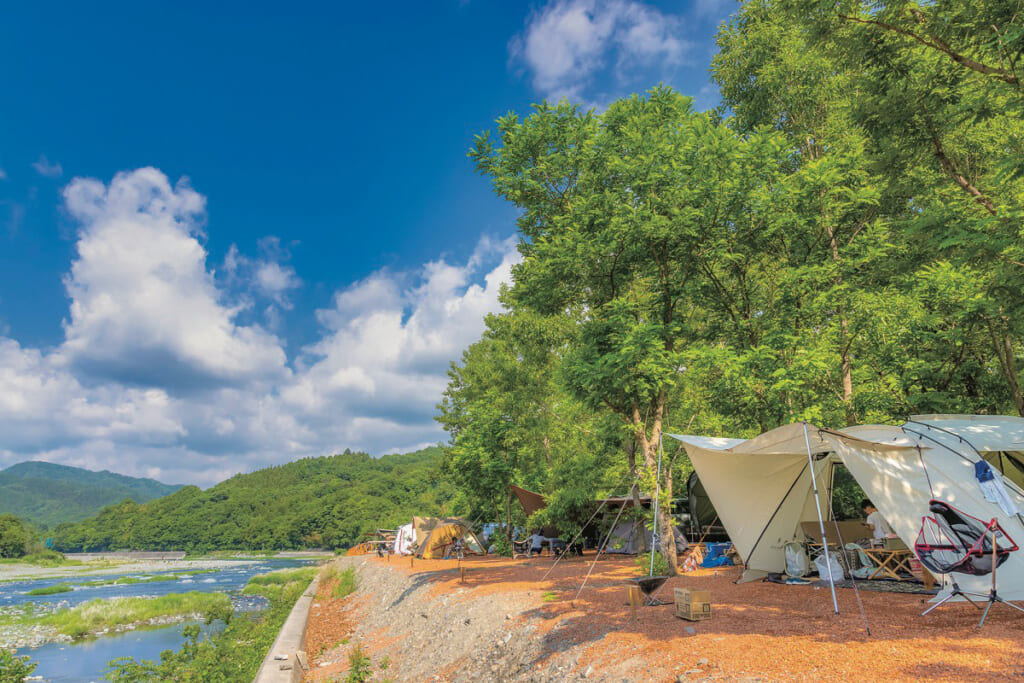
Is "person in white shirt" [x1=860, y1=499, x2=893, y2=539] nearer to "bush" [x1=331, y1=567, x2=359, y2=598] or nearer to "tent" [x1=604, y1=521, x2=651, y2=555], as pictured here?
"tent" [x1=604, y1=521, x2=651, y2=555]

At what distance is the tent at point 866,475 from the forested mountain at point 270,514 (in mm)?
62133

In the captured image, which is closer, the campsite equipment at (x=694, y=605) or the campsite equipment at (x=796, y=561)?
the campsite equipment at (x=694, y=605)

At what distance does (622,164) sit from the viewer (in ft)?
38.6

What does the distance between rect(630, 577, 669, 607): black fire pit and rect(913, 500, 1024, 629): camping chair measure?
3532 mm

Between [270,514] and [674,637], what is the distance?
126 meters

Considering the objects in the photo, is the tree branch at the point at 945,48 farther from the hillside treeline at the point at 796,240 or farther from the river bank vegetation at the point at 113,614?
the river bank vegetation at the point at 113,614

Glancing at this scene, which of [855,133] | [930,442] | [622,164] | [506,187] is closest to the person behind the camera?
[930,442]

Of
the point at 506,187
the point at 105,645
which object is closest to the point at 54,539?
the point at 105,645

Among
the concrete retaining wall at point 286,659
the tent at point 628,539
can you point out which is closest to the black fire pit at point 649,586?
the concrete retaining wall at point 286,659

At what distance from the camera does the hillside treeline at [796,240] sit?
10414 mm

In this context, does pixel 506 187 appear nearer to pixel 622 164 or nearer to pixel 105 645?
pixel 622 164

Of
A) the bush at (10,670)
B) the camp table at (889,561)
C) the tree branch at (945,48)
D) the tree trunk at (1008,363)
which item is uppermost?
the tree branch at (945,48)

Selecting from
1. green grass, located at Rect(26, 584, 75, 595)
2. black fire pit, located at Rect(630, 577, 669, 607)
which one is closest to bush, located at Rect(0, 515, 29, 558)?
green grass, located at Rect(26, 584, 75, 595)

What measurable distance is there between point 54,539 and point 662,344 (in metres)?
182
